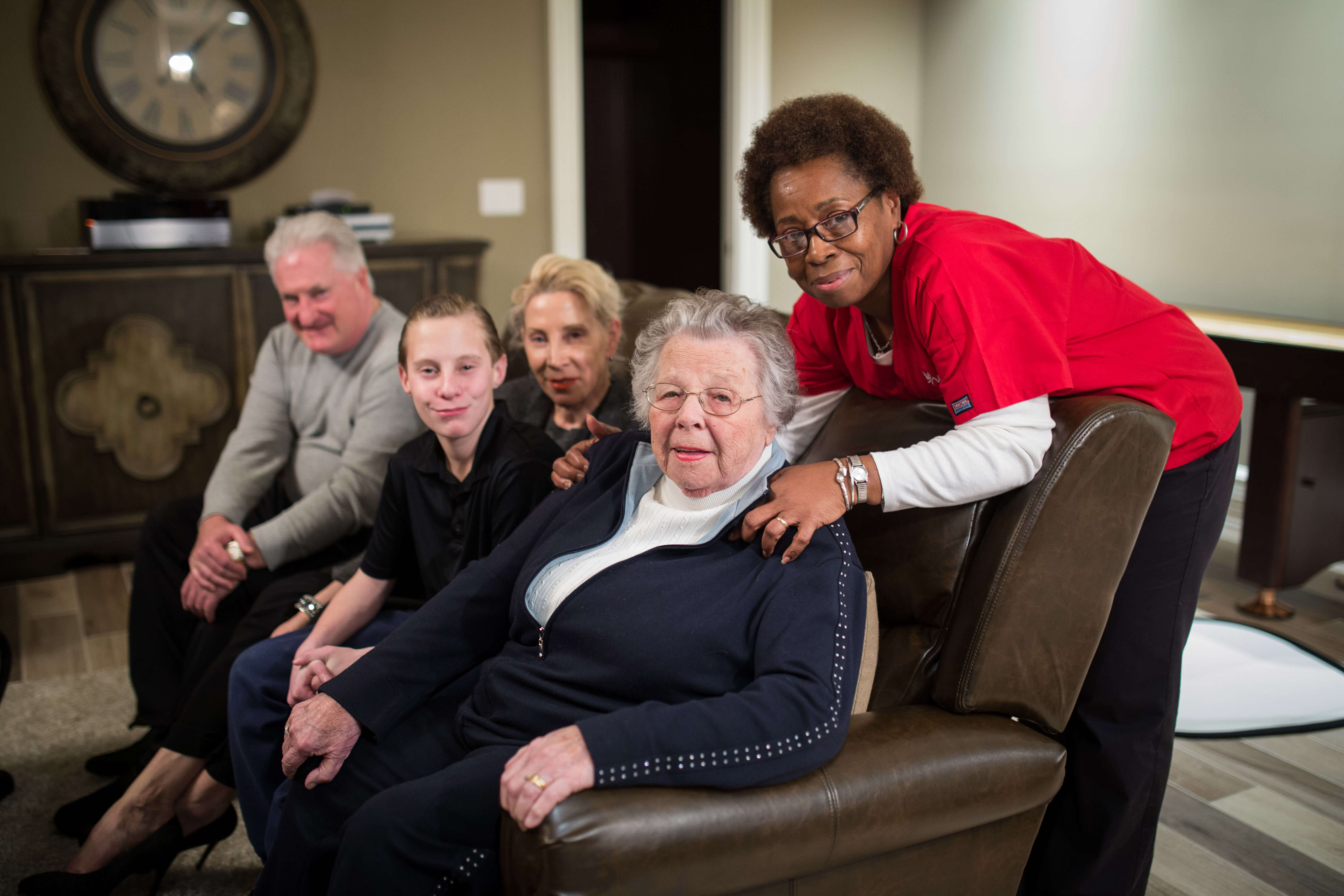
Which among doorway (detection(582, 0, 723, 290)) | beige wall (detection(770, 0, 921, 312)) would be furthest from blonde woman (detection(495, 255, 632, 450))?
doorway (detection(582, 0, 723, 290))

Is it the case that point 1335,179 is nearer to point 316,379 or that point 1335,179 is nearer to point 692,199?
point 692,199

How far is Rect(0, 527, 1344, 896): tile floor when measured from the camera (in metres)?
1.95

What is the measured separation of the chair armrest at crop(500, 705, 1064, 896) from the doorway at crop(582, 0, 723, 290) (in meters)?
4.39

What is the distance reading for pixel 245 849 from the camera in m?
2.04

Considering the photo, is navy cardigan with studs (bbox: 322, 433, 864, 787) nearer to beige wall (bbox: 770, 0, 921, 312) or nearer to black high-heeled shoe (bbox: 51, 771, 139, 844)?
black high-heeled shoe (bbox: 51, 771, 139, 844)

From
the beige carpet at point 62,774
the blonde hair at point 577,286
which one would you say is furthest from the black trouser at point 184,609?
the blonde hair at point 577,286

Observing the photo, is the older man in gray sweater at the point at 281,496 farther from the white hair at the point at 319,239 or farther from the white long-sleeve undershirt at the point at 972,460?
the white long-sleeve undershirt at the point at 972,460

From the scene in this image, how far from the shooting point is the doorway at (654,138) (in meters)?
5.61

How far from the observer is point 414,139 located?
4.27 metres

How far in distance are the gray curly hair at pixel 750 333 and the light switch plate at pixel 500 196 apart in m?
3.12

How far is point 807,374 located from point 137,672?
1675 mm

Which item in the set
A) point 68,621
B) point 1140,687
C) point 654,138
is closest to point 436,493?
point 1140,687

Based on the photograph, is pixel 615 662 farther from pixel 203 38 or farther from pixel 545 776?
pixel 203 38

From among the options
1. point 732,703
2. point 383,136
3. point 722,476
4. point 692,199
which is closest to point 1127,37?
point 692,199
